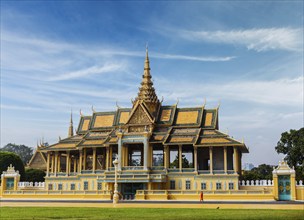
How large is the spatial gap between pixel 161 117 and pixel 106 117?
8.31 meters

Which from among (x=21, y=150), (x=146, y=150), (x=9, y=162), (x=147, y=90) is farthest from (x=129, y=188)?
(x=21, y=150)

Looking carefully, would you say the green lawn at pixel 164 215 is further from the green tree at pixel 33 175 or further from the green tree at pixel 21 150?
the green tree at pixel 21 150

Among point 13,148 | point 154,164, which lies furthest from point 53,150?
point 13,148

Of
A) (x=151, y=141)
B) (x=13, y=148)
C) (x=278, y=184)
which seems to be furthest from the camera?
(x=13, y=148)

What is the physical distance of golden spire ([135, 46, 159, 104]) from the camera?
57.1 m

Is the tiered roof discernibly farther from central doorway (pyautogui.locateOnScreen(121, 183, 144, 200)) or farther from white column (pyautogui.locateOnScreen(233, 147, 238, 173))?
central doorway (pyautogui.locateOnScreen(121, 183, 144, 200))

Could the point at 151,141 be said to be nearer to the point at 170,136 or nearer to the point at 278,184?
the point at 170,136

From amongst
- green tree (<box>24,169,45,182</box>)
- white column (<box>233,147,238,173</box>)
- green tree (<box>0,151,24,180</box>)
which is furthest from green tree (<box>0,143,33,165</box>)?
white column (<box>233,147,238,173</box>)

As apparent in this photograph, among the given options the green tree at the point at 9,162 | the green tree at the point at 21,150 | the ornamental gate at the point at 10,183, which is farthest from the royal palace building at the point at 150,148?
the green tree at the point at 21,150

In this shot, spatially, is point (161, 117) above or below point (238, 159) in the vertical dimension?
above

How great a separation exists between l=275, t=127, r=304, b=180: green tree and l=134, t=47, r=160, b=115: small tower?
16998 millimetres

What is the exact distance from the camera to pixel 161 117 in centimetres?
5578

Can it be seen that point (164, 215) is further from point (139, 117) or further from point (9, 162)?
point (9, 162)

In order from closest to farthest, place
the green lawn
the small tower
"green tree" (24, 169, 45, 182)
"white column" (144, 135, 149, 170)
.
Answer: the green lawn
"white column" (144, 135, 149, 170)
the small tower
"green tree" (24, 169, 45, 182)
